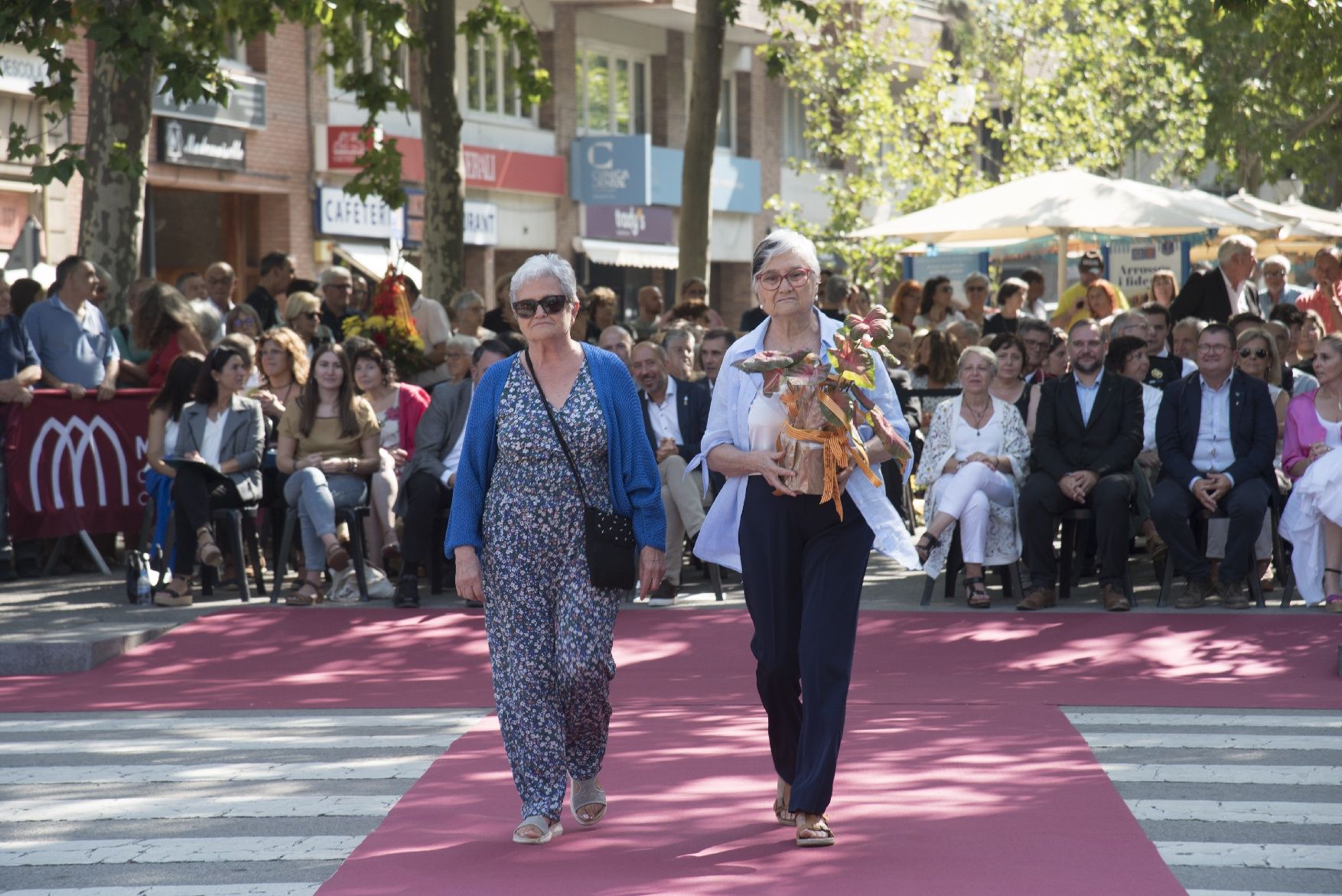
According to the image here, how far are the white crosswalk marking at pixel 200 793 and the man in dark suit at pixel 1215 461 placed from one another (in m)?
5.09

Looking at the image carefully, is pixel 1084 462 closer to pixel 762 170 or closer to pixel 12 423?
pixel 12 423

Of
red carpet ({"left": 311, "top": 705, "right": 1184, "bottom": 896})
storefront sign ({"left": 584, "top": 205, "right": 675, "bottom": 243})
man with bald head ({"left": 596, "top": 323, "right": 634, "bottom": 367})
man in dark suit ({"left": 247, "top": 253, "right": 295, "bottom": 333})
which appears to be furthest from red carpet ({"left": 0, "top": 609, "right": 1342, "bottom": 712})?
storefront sign ({"left": 584, "top": 205, "right": 675, "bottom": 243})

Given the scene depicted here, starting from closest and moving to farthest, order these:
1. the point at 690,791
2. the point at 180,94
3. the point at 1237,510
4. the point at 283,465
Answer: the point at 690,791 < the point at 1237,510 < the point at 283,465 < the point at 180,94

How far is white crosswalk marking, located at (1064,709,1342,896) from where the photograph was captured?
616cm

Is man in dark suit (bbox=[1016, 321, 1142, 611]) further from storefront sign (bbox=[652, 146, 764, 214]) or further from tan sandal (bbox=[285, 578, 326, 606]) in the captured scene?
storefront sign (bbox=[652, 146, 764, 214])

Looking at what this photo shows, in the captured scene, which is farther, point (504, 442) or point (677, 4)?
point (677, 4)

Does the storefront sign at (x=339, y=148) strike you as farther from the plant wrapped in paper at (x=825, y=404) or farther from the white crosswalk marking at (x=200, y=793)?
the plant wrapped in paper at (x=825, y=404)

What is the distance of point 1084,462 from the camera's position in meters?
12.6

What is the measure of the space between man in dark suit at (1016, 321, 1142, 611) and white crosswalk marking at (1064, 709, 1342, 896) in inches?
120

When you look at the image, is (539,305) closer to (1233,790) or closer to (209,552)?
(1233,790)

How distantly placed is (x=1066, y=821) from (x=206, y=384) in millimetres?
7994

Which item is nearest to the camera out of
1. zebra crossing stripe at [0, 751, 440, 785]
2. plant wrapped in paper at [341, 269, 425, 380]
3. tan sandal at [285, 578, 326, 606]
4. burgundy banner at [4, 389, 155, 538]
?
zebra crossing stripe at [0, 751, 440, 785]

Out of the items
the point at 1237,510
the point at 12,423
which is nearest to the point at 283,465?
the point at 12,423

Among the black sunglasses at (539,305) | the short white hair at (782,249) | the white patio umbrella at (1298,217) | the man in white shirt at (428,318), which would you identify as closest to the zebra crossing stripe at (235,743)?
the black sunglasses at (539,305)
